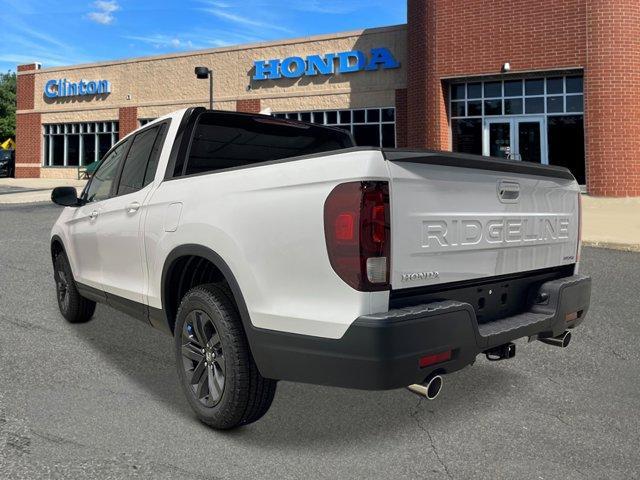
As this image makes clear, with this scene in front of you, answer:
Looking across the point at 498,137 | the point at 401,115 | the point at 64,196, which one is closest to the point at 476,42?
the point at 498,137

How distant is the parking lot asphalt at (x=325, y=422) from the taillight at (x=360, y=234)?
Result: 985 mm

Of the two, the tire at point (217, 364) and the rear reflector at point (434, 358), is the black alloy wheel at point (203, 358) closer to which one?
the tire at point (217, 364)

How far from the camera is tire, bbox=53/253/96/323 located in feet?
18.0

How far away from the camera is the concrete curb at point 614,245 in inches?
397

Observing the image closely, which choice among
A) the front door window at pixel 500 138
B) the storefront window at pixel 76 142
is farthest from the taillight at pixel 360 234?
the storefront window at pixel 76 142

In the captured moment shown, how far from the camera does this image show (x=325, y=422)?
340 cm

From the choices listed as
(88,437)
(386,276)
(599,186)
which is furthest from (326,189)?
(599,186)

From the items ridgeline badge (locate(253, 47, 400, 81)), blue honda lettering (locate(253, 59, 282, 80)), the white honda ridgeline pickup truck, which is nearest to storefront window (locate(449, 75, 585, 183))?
ridgeline badge (locate(253, 47, 400, 81))

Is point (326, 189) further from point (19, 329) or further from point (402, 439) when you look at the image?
point (19, 329)

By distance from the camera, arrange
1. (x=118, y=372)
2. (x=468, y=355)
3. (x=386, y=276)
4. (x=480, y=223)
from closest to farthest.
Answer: (x=386, y=276) < (x=468, y=355) < (x=480, y=223) < (x=118, y=372)

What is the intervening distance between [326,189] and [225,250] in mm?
764

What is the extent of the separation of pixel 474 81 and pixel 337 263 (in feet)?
62.6

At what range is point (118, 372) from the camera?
427 centimetres

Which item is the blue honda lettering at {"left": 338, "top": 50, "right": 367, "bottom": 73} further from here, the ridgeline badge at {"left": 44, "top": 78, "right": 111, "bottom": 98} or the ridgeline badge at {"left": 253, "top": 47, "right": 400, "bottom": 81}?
the ridgeline badge at {"left": 44, "top": 78, "right": 111, "bottom": 98}
